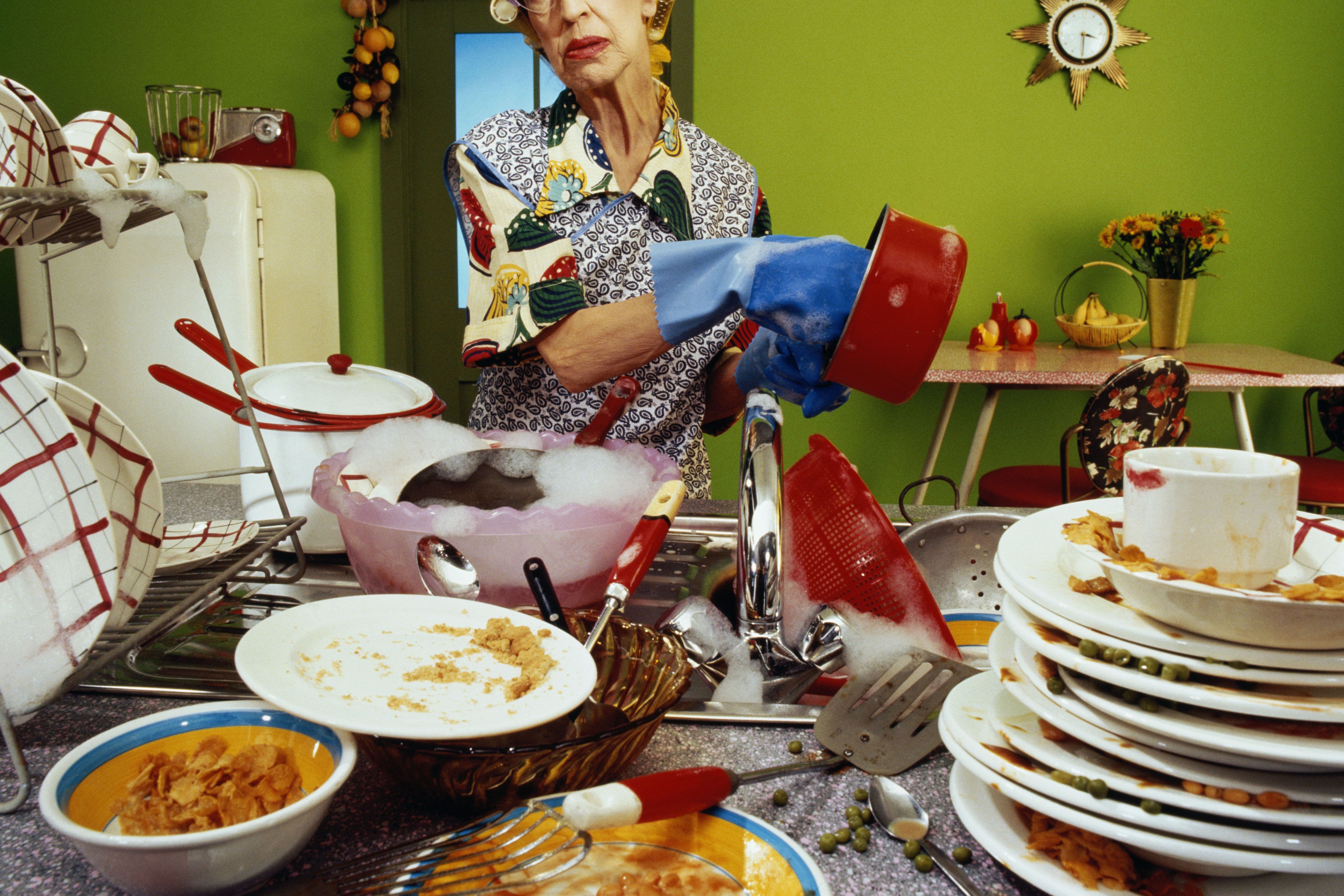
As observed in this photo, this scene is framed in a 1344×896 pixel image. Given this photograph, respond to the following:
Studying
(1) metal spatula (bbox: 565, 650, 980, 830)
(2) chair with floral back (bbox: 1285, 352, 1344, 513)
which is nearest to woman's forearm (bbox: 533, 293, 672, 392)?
(1) metal spatula (bbox: 565, 650, 980, 830)

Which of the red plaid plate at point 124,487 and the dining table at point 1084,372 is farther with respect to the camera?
the dining table at point 1084,372

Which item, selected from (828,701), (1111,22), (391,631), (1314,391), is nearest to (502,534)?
(391,631)

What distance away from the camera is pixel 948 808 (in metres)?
0.57

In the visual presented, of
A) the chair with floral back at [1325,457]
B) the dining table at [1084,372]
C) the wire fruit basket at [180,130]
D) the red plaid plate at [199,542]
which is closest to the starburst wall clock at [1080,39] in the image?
Answer: the dining table at [1084,372]

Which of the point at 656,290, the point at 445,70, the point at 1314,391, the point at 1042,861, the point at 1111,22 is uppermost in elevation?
the point at 1111,22

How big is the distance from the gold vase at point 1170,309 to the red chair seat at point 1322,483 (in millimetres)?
613

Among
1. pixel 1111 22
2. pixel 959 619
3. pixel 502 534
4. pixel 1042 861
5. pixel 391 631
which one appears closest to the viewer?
pixel 1042 861

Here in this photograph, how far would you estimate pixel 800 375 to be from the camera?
896 millimetres

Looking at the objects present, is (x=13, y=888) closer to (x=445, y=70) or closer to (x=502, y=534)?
(x=502, y=534)

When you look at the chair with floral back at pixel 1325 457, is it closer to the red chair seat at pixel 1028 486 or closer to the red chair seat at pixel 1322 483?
the red chair seat at pixel 1322 483

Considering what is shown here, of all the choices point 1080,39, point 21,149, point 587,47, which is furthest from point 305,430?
point 1080,39

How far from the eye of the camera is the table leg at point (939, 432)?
307 centimetres

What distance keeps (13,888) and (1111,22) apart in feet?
12.5

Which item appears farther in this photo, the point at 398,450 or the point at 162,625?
A: the point at 398,450
